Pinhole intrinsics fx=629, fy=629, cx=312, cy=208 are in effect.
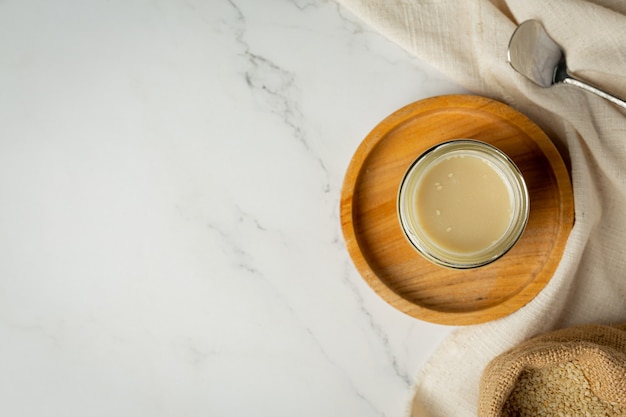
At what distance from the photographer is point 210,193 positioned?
100 cm

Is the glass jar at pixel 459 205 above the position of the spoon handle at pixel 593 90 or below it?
below

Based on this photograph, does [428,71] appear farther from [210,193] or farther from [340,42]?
[210,193]

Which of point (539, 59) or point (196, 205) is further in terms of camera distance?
point (196, 205)

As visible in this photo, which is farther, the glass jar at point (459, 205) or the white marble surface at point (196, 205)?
the white marble surface at point (196, 205)

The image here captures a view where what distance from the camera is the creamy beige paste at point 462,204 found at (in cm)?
89

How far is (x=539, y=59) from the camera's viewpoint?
0.90 m

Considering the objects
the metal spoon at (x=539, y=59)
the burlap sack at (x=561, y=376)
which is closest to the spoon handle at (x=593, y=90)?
the metal spoon at (x=539, y=59)

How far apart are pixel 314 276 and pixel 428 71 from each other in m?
0.37

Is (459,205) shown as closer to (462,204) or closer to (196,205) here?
(462,204)

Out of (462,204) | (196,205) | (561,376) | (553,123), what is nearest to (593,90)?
(553,123)

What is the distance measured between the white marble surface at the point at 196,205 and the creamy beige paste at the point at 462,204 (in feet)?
0.48

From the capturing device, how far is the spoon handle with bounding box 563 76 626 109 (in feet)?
2.90

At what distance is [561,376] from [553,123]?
1.21ft

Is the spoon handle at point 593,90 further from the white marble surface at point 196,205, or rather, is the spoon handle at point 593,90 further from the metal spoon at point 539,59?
the white marble surface at point 196,205
